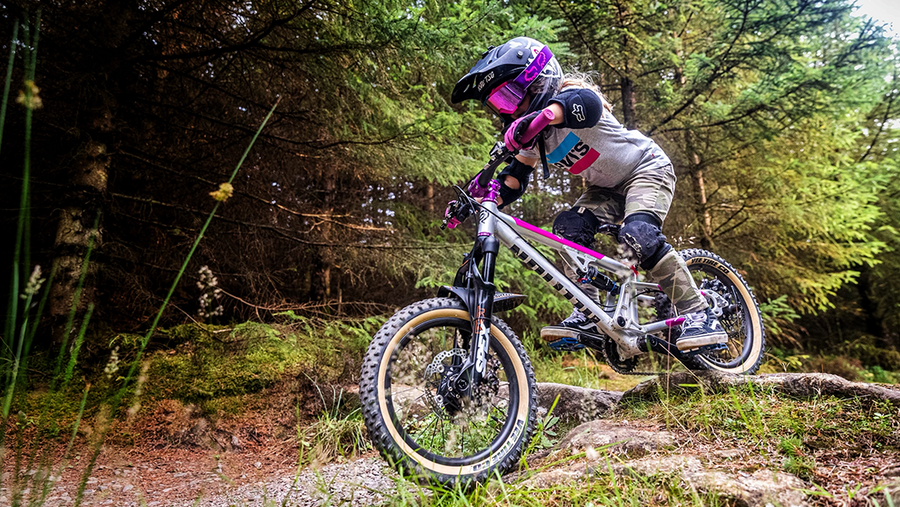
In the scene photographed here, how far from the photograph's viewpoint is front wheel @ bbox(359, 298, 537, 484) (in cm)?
185

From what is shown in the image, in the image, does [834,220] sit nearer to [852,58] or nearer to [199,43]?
[852,58]

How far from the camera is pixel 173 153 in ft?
13.5

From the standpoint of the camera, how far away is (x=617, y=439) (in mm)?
2092

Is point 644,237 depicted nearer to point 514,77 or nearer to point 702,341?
point 702,341

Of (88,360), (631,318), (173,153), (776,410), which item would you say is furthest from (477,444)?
(173,153)

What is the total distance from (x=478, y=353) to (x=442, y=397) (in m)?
0.24

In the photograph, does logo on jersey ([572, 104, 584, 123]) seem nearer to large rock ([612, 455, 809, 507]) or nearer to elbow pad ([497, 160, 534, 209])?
elbow pad ([497, 160, 534, 209])

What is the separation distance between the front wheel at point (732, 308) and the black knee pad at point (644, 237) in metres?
0.63

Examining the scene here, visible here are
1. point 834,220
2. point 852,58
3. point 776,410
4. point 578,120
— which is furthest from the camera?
point 834,220

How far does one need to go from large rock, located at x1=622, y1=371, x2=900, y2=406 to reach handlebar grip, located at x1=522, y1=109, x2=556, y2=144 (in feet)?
4.93

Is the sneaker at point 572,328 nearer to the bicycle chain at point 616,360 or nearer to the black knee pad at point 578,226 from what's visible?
the bicycle chain at point 616,360

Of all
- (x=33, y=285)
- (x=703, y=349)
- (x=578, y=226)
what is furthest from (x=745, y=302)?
(x=33, y=285)

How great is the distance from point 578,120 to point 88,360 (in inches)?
150

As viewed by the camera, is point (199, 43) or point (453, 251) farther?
point (453, 251)
